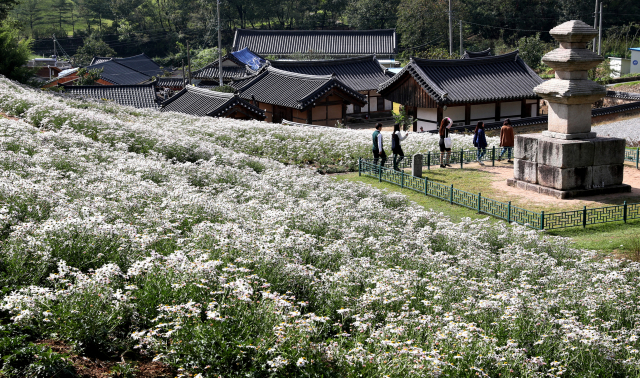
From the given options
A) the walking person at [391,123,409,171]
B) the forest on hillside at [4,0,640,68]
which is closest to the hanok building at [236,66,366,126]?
the walking person at [391,123,409,171]

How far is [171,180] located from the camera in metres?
13.5

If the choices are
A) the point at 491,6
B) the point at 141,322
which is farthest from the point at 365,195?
the point at 491,6

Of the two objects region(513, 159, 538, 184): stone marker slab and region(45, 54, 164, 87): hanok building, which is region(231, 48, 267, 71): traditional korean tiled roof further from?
region(513, 159, 538, 184): stone marker slab

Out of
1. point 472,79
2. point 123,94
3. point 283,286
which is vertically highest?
point 472,79

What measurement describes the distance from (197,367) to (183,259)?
173 centimetres

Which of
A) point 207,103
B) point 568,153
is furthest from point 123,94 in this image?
point 568,153

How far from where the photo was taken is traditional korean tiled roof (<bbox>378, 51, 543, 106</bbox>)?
120ft

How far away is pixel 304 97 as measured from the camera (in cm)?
3672

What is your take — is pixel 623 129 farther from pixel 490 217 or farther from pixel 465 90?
pixel 490 217

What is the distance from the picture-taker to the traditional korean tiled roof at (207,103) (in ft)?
107

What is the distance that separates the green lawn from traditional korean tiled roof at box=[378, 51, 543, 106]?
54.3 feet

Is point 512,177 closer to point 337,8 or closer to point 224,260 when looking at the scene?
point 224,260

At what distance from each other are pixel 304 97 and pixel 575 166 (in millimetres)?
22350

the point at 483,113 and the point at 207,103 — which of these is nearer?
the point at 207,103
